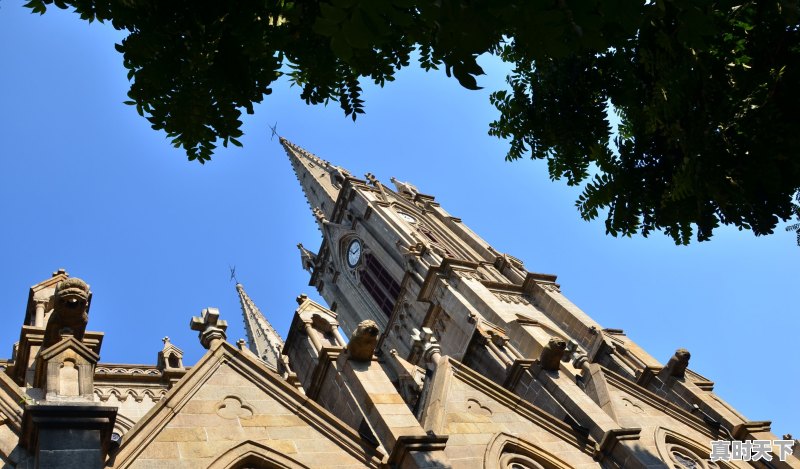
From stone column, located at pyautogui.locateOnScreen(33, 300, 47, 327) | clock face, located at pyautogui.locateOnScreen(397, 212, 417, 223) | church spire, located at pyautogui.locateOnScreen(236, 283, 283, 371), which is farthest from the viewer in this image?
clock face, located at pyautogui.locateOnScreen(397, 212, 417, 223)

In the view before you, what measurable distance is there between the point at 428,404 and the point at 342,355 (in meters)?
1.95

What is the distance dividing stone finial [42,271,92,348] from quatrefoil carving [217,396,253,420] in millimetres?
2436

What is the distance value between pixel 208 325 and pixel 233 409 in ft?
8.35

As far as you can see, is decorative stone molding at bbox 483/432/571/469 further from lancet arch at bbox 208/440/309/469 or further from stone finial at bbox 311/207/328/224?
stone finial at bbox 311/207/328/224

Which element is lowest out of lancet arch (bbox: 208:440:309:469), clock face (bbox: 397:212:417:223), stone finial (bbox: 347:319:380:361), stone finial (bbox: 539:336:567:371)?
lancet arch (bbox: 208:440:309:469)

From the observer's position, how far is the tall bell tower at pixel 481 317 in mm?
17672

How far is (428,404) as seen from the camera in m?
13.5

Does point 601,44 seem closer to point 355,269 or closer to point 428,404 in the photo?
point 428,404

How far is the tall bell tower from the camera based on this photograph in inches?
696

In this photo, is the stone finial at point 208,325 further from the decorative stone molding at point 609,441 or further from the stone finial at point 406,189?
the stone finial at point 406,189

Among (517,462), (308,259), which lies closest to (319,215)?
(308,259)

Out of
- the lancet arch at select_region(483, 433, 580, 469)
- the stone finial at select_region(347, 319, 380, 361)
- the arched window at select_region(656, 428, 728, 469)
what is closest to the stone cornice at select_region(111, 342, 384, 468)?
the stone finial at select_region(347, 319, 380, 361)

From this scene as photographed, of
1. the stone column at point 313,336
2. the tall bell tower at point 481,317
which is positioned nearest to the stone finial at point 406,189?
the tall bell tower at point 481,317

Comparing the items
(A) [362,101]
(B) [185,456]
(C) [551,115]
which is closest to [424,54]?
(A) [362,101]
